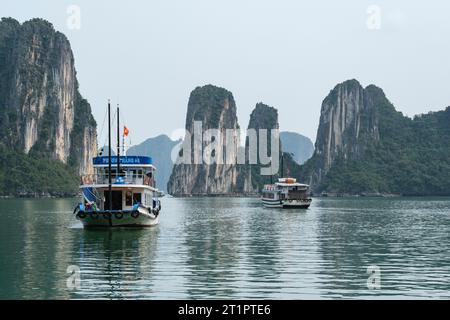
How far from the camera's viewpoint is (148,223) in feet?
174

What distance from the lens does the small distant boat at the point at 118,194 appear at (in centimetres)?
4931

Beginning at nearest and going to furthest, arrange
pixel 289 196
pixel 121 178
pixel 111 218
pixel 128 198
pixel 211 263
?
pixel 211 263
pixel 111 218
pixel 128 198
pixel 121 178
pixel 289 196

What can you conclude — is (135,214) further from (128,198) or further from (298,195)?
(298,195)

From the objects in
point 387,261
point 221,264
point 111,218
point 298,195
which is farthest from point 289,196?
point 221,264

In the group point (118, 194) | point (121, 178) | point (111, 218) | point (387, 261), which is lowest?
point (387, 261)

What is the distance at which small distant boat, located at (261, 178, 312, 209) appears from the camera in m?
99.6

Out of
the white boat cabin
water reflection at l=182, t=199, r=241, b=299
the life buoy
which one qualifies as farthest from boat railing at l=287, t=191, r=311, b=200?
the life buoy

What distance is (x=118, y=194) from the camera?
166 ft

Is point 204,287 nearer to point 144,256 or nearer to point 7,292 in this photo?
point 7,292

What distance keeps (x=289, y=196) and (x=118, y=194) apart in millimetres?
53287

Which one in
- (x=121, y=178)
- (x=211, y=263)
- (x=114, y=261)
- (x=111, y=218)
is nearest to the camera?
(x=211, y=263)

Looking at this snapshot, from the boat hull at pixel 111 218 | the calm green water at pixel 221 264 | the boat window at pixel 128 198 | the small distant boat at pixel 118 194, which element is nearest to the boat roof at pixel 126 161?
the small distant boat at pixel 118 194
